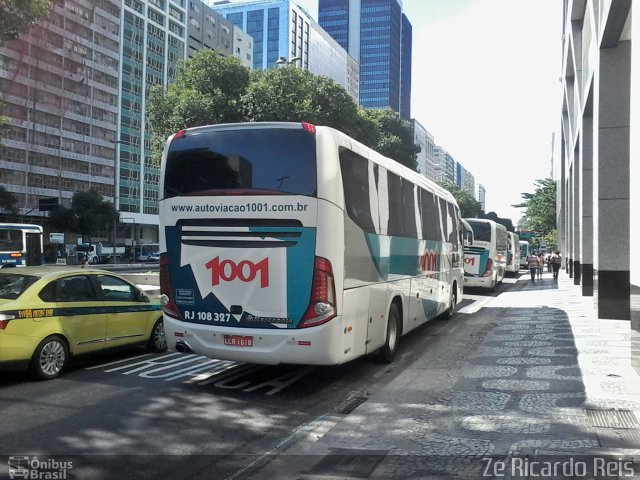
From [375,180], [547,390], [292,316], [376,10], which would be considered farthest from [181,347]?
[376,10]

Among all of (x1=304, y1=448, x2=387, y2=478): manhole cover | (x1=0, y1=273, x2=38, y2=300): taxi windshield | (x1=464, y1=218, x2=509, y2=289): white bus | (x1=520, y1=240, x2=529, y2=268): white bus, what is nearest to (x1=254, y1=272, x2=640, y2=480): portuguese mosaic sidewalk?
(x1=304, y1=448, x2=387, y2=478): manhole cover

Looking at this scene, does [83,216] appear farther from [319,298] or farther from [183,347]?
[319,298]

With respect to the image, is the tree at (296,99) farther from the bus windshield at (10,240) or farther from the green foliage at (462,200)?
the green foliage at (462,200)

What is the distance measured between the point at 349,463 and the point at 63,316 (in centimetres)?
472

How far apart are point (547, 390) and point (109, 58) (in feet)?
260

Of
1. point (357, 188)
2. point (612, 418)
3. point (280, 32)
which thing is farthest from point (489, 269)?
point (280, 32)

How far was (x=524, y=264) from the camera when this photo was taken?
2090 inches

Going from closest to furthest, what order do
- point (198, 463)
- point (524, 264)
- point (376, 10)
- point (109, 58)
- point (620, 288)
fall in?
point (198, 463)
point (620, 288)
point (524, 264)
point (109, 58)
point (376, 10)

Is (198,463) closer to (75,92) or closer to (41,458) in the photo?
(41,458)

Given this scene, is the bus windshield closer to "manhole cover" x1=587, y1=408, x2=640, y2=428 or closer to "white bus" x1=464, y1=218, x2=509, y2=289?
"white bus" x1=464, y1=218, x2=509, y2=289

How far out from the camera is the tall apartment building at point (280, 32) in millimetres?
127875

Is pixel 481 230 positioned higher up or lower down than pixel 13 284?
higher up

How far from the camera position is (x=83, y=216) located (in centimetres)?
5953

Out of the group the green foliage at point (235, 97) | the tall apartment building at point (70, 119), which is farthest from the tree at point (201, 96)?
the tall apartment building at point (70, 119)
